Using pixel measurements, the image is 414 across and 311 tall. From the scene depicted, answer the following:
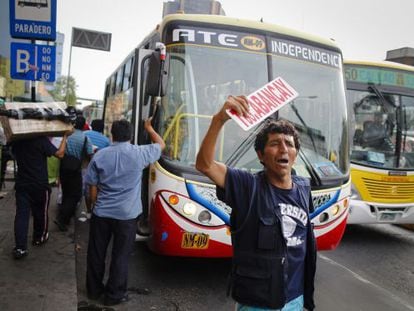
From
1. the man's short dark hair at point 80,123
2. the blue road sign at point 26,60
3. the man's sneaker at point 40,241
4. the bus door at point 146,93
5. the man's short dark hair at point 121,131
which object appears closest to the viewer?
the man's short dark hair at point 121,131

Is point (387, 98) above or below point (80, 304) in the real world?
above

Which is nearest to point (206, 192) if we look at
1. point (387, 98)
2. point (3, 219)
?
point (3, 219)

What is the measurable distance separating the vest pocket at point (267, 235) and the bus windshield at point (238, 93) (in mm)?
2282

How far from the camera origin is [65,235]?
604 centimetres

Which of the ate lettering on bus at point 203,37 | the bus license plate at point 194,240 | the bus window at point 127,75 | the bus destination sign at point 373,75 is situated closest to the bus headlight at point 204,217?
the bus license plate at point 194,240

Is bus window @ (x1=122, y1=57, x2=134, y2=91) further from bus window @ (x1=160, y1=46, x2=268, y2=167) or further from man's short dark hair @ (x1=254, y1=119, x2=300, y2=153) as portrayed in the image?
man's short dark hair @ (x1=254, y1=119, x2=300, y2=153)

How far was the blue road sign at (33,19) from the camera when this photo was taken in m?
6.04

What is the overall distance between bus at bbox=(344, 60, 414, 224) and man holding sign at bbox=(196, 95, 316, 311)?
5157mm

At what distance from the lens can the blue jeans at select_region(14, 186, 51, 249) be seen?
4.82 m

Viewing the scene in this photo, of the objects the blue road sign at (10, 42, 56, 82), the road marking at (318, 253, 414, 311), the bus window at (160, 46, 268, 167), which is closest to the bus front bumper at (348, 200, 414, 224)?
the road marking at (318, 253, 414, 311)

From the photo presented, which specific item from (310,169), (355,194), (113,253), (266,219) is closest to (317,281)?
(310,169)

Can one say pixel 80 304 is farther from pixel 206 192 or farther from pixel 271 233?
pixel 271 233

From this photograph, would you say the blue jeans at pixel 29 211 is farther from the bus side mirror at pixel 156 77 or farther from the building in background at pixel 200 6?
the building in background at pixel 200 6

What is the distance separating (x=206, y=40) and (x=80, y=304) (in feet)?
9.65
